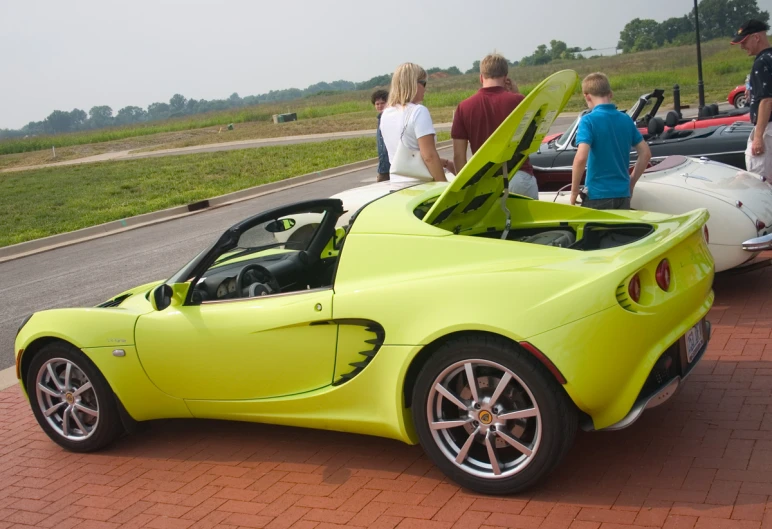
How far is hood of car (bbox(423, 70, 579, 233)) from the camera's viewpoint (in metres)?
4.18

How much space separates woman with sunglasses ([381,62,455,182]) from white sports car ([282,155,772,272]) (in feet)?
0.72

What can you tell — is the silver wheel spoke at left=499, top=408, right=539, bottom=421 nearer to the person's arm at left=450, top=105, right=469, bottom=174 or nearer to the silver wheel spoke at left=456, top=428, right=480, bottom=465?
the silver wheel spoke at left=456, top=428, right=480, bottom=465

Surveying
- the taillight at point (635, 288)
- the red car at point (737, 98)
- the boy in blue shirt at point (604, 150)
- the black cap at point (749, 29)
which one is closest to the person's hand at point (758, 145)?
the black cap at point (749, 29)

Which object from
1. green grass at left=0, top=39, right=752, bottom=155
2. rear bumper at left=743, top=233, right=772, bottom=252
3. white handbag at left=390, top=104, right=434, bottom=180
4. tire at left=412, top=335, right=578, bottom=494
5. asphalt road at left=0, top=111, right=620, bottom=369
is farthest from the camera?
green grass at left=0, top=39, right=752, bottom=155

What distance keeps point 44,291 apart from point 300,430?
6841mm

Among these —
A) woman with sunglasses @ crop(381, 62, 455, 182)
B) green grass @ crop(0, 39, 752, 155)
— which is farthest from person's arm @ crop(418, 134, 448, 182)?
green grass @ crop(0, 39, 752, 155)

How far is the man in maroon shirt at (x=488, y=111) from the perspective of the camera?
6.18 m

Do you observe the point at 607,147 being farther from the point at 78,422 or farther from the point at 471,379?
A: the point at 78,422

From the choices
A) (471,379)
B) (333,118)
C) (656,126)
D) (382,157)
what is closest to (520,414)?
(471,379)

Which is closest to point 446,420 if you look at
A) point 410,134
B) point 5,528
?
point 5,528

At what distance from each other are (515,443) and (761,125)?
4.76 meters

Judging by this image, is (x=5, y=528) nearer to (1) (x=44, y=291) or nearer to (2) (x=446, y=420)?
(2) (x=446, y=420)

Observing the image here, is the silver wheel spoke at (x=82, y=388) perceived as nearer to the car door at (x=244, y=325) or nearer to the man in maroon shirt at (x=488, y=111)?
the car door at (x=244, y=325)

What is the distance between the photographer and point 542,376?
3518 mm
